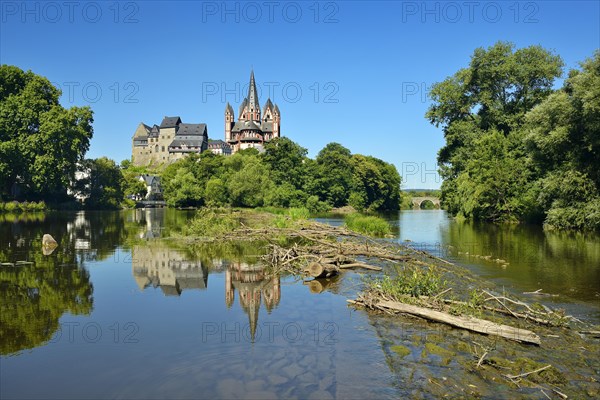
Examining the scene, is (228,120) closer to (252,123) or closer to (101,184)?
(252,123)

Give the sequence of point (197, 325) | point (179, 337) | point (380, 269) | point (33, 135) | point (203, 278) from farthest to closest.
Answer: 1. point (33, 135)
2. point (380, 269)
3. point (203, 278)
4. point (197, 325)
5. point (179, 337)

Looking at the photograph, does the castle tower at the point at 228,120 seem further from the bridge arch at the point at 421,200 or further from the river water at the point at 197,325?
the river water at the point at 197,325

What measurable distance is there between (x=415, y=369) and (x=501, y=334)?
2.67 m

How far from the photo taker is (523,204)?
4466 cm

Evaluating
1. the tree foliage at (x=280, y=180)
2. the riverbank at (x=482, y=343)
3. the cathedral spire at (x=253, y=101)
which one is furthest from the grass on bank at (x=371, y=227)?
the cathedral spire at (x=253, y=101)

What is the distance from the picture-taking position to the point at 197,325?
37.8 feet

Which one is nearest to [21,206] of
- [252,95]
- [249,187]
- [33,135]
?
[33,135]

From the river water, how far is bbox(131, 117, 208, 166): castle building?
150m

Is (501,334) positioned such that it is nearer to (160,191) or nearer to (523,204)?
(523,204)

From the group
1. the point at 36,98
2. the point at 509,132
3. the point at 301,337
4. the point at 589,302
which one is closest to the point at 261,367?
the point at 301,337

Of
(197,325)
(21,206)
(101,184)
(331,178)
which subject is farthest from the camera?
(331,178)

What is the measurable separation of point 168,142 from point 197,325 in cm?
17074

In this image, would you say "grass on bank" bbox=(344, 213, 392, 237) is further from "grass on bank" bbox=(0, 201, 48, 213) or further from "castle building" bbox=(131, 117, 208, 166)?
"castle building" bbox=(131, 117, 208, 166)

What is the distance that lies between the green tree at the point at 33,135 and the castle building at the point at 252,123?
106 metres
